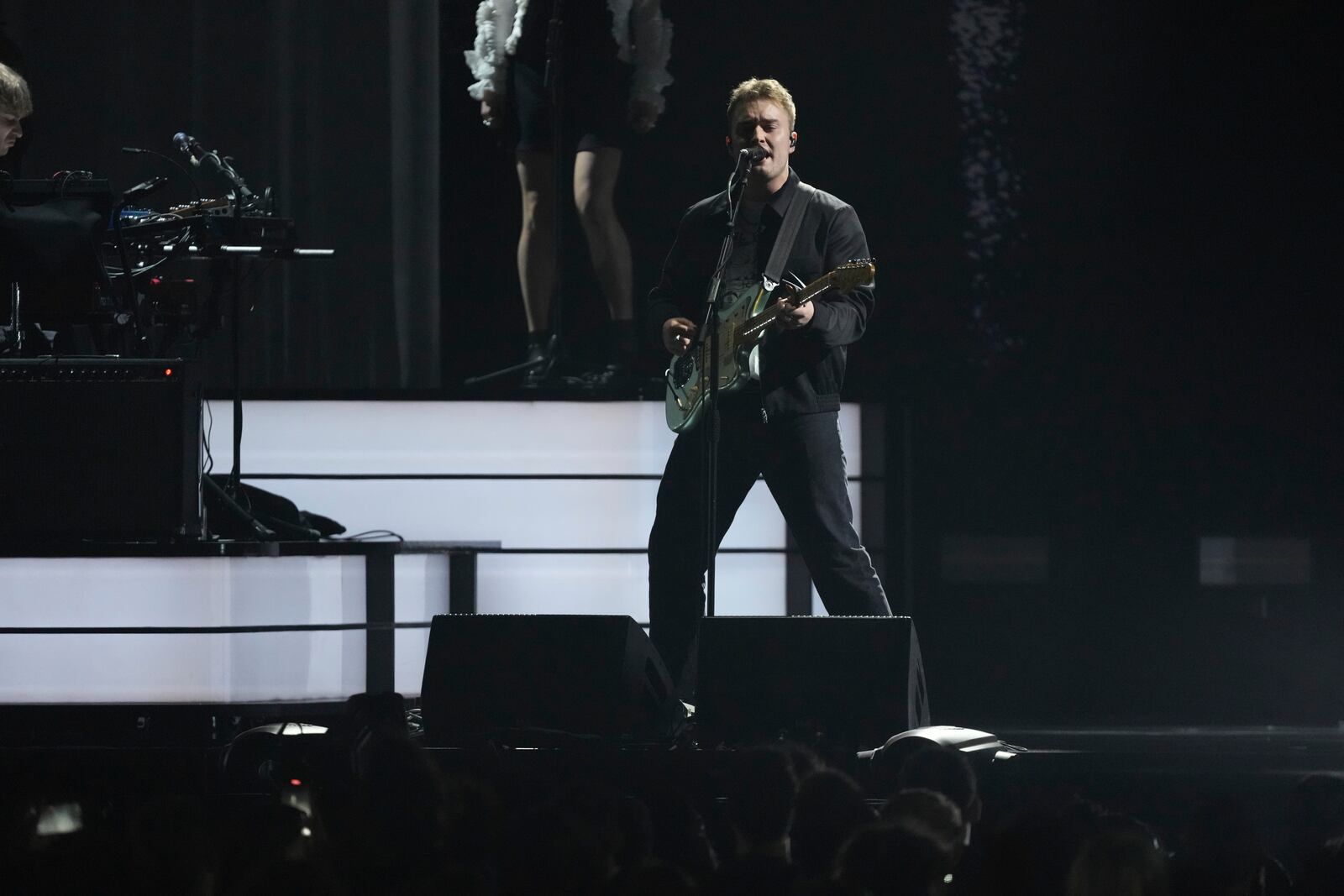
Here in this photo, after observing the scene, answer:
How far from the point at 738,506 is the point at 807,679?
87 cm

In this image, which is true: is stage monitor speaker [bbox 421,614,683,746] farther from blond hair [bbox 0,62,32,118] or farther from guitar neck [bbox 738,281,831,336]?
blond hair [bbox 0,62,32,118]

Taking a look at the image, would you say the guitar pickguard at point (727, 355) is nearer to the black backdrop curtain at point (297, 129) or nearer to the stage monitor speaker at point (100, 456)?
the stage monitor speaker at point (100, 456)

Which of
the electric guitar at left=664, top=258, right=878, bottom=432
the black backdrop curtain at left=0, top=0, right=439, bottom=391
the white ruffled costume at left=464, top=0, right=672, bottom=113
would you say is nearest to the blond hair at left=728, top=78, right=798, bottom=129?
the electric guitar at left=664, top=258, right=878, bottom=432

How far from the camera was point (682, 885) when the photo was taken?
211cm

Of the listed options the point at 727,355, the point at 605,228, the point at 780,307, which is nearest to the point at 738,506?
the point at 727,355

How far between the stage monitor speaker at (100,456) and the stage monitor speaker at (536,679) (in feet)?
3.22

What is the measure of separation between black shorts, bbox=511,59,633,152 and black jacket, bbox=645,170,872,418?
1.61m

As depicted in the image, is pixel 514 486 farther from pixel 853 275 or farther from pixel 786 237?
→ pixel 853 275

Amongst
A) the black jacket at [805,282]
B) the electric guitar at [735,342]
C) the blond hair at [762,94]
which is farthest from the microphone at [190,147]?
the blond hair at [762,94]

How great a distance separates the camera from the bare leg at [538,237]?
256 inches

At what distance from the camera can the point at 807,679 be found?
387cm

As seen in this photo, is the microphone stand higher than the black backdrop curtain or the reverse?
the reverse

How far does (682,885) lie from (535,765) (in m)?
1.62

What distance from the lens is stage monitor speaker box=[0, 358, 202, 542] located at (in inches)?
180
